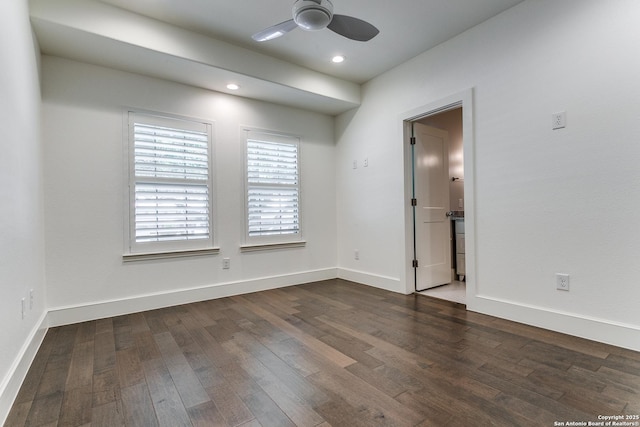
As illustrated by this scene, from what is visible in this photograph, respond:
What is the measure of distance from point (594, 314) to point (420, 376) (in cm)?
155

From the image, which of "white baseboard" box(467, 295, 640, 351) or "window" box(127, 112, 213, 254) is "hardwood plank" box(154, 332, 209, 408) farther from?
"white baseboard" box(467, 295, 640, 351)

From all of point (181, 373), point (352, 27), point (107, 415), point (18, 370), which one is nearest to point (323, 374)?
point (181, 373)

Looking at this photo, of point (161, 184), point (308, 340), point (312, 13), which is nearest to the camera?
point (312, 13)

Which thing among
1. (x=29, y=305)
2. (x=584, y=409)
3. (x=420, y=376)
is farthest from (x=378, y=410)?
(x=29, y=305)

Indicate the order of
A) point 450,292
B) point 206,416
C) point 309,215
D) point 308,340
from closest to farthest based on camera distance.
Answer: point 206,416
point 308,340
point 450,292
point 309,215

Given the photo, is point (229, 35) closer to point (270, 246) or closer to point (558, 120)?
point (270, 246)

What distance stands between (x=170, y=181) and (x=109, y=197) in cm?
59

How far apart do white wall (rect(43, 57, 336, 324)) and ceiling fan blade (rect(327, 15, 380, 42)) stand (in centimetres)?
199

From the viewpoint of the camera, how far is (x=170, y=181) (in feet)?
11.1

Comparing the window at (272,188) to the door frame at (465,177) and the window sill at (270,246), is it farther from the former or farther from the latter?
the door frame at (465,177)

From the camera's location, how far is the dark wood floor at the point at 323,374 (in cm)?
151

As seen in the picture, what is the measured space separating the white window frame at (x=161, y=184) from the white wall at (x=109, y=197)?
66 mm

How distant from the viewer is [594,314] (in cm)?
230

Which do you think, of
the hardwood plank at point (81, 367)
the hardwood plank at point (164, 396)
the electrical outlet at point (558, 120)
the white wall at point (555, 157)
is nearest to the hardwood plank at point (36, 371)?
the hardwood plank at point (81, 367)
